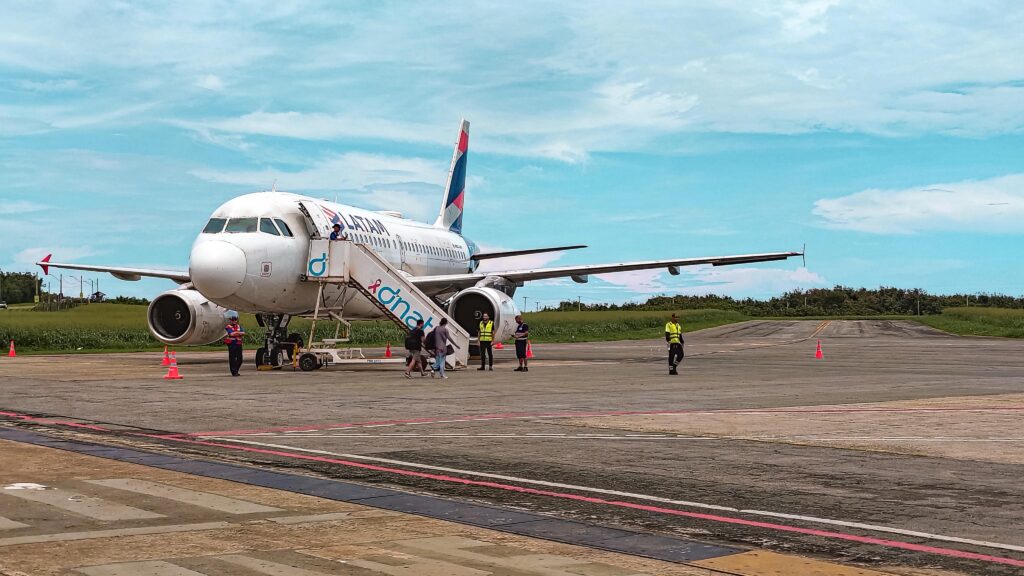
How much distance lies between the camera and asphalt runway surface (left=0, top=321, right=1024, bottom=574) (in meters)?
8.22

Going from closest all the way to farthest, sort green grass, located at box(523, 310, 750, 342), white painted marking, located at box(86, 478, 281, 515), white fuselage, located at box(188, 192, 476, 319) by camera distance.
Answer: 1. white painted marking, located at box(86, 478, 281, 515)
2. white fuselage, located at box(188, 192, 476, 319)
3. green grass, located at box(523, 310, 750, 342)

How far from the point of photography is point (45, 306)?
67500mm

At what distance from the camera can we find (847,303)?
5709 inches

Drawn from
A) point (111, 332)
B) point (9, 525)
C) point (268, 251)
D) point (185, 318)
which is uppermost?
point (268, 251)

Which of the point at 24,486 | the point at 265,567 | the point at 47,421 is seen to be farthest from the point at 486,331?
the point at 265,567

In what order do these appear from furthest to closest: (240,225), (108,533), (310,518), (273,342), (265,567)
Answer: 1. (273,342)
2. (240,225)
3. (310,518)
4. (108,533)
5. (265,567)

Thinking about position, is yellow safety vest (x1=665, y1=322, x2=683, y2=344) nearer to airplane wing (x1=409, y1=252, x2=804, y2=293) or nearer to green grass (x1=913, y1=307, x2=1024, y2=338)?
airplane wing (x1=409, y1=252, x2=804, y2=293)

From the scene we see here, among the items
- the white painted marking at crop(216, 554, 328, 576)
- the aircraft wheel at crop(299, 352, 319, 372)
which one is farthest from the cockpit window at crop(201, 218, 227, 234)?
the white painted marking at crop(216, 554, 328, 576)

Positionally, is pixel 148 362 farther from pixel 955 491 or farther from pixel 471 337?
pixel 955 491

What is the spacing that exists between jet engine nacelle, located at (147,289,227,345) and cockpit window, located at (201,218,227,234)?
183 inches

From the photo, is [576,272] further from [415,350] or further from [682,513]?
[682,513]

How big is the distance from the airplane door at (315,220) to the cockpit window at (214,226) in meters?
2.12

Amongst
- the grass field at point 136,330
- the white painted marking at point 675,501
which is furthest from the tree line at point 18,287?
the white painted marking at point 675,501

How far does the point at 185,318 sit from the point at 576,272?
12.4m
